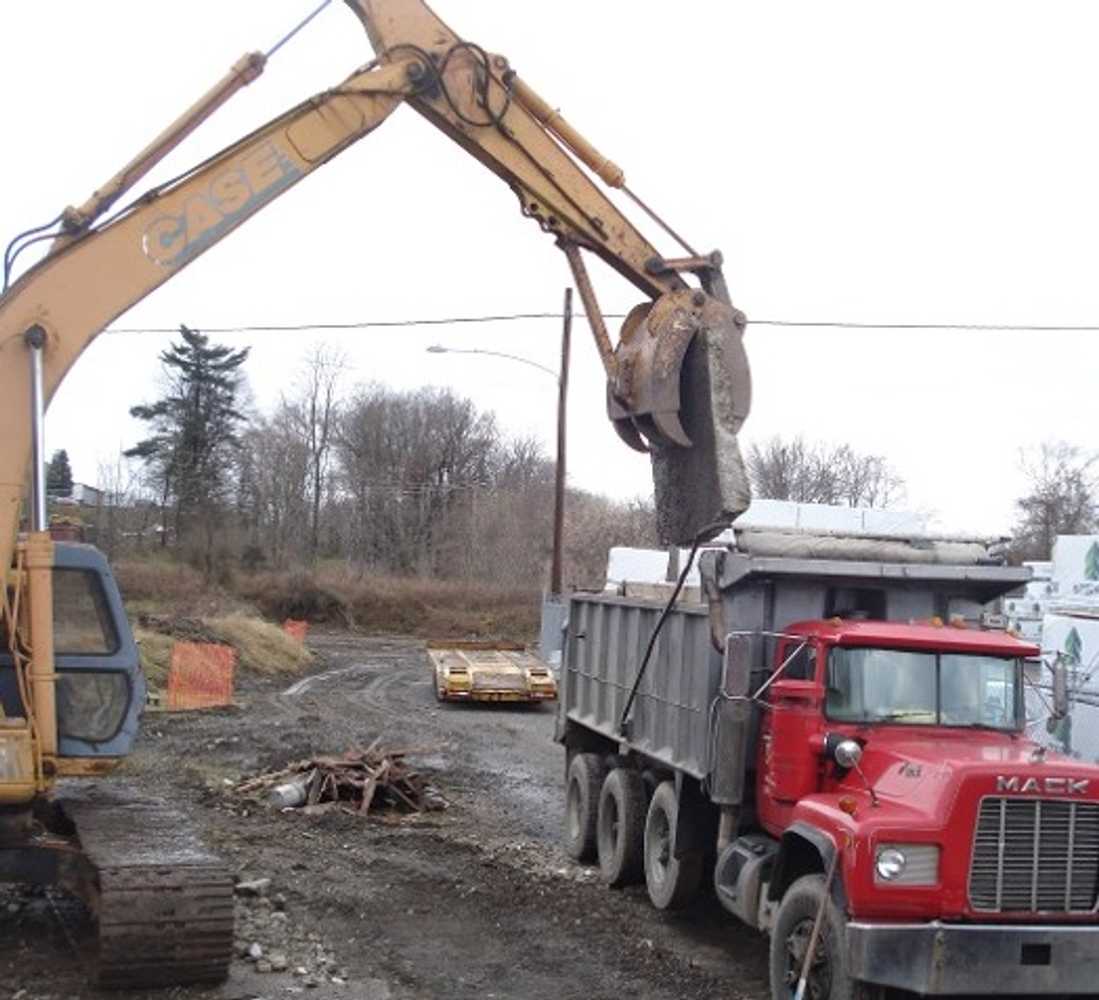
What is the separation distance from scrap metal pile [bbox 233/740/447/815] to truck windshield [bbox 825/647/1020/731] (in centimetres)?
708

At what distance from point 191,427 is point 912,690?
6649cm

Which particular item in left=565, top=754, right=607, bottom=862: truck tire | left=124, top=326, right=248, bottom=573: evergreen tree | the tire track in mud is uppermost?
left=124, top=326, right=248, bottom=573: evergreen tree

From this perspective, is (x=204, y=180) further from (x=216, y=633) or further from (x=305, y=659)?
(x=305, y=659)

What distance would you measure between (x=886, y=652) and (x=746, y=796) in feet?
5.09

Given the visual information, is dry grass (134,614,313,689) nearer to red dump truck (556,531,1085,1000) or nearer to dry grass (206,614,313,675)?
dry grass (206,614,313,675)

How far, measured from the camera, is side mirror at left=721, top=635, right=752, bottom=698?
8.90 m

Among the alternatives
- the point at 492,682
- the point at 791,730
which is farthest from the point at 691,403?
the point at 492,682

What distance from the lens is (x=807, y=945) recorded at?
759 centimetres

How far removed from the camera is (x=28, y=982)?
309 inches

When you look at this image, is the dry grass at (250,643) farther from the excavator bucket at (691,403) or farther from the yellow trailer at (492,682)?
the excavator bucket at (691,403)

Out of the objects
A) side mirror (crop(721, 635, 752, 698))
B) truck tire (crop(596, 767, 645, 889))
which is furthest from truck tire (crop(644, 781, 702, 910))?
side mirror (crop(721, 635, 752, 698))

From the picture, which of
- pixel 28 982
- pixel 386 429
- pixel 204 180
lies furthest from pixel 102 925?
pixel 386 429

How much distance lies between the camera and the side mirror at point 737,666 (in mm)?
8898

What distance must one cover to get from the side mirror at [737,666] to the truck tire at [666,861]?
74.9 inches
